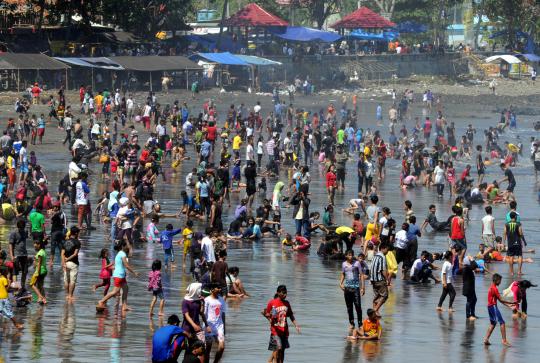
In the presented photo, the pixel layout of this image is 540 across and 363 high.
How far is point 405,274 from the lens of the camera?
24828 millimetres

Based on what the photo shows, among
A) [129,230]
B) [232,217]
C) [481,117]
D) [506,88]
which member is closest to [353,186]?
[232,217]

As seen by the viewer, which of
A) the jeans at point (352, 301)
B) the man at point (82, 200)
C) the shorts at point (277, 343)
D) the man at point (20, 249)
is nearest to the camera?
the shorts at point (277, 343)

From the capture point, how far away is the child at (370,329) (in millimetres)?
18891

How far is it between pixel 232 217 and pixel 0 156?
25.0ft

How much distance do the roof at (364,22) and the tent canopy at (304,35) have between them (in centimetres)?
188

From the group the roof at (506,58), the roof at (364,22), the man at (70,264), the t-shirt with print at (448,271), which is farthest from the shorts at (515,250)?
the roof at (506,58)

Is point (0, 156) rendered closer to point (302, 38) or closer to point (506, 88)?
point (302, 38)

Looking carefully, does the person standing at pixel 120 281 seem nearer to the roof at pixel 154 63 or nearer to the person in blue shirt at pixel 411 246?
the person in blue shirt at pixel 411 246

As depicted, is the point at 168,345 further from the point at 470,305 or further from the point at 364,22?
the point at 364,22

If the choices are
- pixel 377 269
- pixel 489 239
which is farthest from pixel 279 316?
pixel 489 239

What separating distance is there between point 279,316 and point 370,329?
2.39 metres

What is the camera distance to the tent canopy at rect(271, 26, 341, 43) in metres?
86.0

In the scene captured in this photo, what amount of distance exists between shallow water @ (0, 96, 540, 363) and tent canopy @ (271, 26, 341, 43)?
57468 millimetres

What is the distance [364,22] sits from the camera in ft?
294
